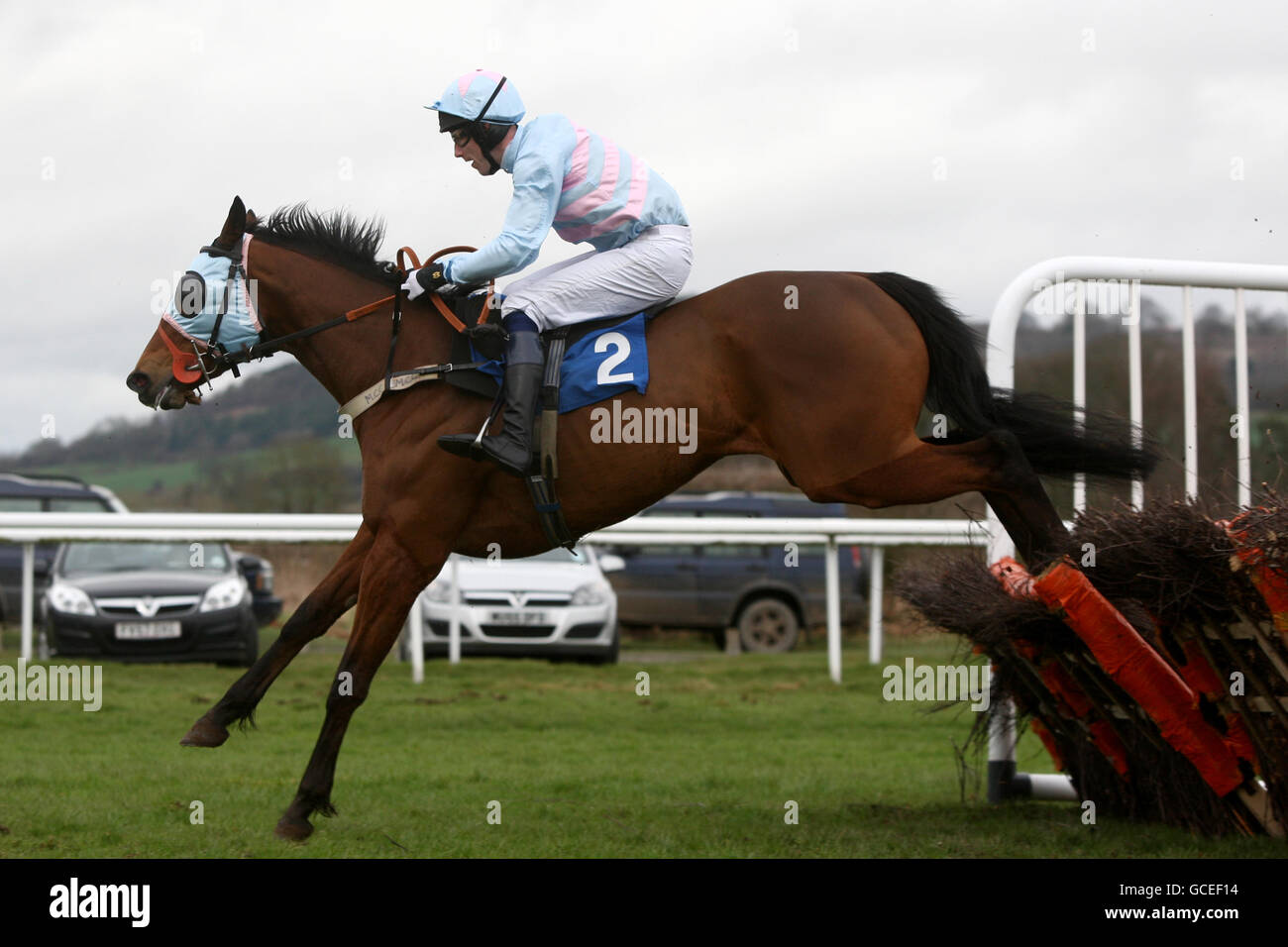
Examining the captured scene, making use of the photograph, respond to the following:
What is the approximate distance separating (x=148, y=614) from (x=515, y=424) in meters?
8.00

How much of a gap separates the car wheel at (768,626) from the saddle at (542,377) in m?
10.9

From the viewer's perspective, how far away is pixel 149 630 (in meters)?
11.6

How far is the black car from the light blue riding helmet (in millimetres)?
7261

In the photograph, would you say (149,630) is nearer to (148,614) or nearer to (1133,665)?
(148,614)

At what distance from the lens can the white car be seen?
1227cm

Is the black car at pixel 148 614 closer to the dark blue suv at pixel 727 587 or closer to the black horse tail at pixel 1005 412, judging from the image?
the dark blue suv at pixel 727 587

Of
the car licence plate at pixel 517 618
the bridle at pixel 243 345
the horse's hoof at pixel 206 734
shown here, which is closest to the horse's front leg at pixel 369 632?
the horse's hoof at pixel 206 734

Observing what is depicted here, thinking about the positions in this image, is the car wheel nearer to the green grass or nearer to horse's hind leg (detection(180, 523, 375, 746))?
the green grass

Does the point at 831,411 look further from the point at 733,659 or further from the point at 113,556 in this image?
the point at 113,556

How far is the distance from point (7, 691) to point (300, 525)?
242cm

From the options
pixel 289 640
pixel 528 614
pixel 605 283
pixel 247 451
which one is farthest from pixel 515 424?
pixel 247 451

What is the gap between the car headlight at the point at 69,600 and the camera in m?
11.5

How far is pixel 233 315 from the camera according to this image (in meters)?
5.23

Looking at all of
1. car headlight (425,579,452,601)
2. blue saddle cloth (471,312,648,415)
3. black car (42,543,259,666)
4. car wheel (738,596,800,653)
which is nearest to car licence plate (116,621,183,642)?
black car (42,543,259,666)
